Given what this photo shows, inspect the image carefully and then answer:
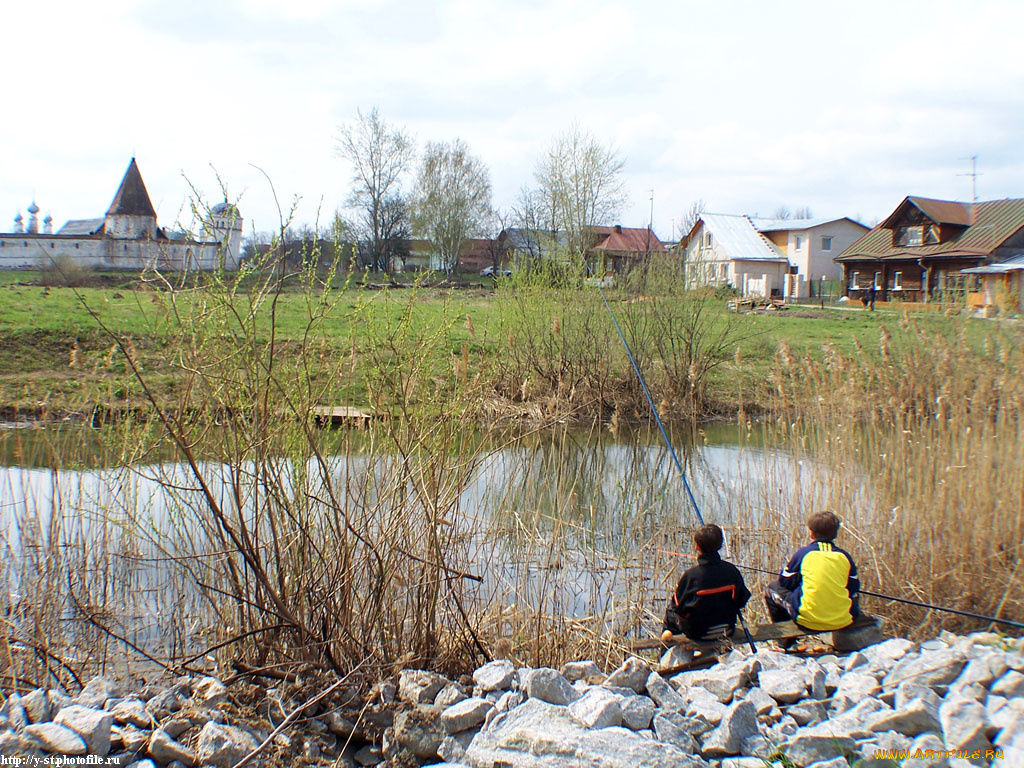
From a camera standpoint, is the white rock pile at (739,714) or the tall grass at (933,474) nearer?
the white rock pile at (739,714)

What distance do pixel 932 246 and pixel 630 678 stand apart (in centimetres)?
3894

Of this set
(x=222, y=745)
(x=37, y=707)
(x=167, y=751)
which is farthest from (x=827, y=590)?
(x=37, y=707)

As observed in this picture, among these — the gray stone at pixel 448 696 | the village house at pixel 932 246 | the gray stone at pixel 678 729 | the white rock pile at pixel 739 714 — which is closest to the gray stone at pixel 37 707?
the white rock pile at pixel 739 714

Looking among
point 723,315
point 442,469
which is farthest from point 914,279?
point 442,469

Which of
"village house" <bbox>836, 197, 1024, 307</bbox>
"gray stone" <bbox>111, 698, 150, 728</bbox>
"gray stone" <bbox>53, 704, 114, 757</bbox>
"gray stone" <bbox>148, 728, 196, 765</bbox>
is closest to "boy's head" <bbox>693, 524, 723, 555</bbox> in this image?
"gray stone" <bbox>148, 728, 196, 765</bbox>

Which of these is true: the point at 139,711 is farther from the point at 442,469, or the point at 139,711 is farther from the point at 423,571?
the point at 442,469

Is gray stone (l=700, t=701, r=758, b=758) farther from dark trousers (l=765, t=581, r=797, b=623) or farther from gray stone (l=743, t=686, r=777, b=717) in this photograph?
dark trousers (l=765, t=581, r=797, b=623)

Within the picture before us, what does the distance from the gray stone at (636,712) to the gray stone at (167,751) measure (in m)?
1.75

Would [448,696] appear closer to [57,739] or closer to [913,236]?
[57,739]

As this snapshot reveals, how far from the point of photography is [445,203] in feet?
156

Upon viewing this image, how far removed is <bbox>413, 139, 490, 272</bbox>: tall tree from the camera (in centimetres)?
4722

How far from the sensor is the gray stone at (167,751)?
317 cm

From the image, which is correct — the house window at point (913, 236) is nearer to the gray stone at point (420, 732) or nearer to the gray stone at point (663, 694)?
the gray stone at point (663, 694)

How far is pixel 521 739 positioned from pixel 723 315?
12.0 meters
